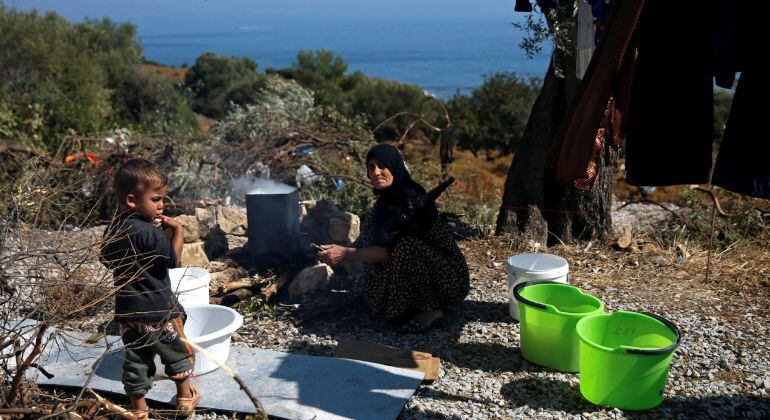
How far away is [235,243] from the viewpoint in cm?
555

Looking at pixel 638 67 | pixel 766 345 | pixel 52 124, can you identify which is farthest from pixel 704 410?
pixel 52 124

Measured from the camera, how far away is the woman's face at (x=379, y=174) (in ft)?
13.4

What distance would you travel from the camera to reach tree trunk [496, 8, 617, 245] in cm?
598

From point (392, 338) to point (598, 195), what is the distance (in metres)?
2.84

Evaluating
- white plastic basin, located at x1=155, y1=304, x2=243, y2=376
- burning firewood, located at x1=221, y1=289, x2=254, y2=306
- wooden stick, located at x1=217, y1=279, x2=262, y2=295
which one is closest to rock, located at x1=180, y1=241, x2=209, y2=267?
wooden stick, located at x1=217, y1=279, x2=262, y2=295

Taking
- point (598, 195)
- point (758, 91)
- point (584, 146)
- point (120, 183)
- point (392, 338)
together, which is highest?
point (758, 91)

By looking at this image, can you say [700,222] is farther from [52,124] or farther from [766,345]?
[52,124]

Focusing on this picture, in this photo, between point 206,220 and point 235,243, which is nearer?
point 235,243

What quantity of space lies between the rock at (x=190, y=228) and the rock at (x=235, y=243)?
0.28 m

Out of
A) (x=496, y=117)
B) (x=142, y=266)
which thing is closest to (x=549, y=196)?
(x=142, y=266)

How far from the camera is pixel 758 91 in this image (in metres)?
2.44

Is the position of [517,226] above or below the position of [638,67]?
below

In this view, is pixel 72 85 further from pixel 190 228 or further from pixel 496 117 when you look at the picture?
pixel 190 228

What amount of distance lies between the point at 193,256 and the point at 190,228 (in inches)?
15.8
